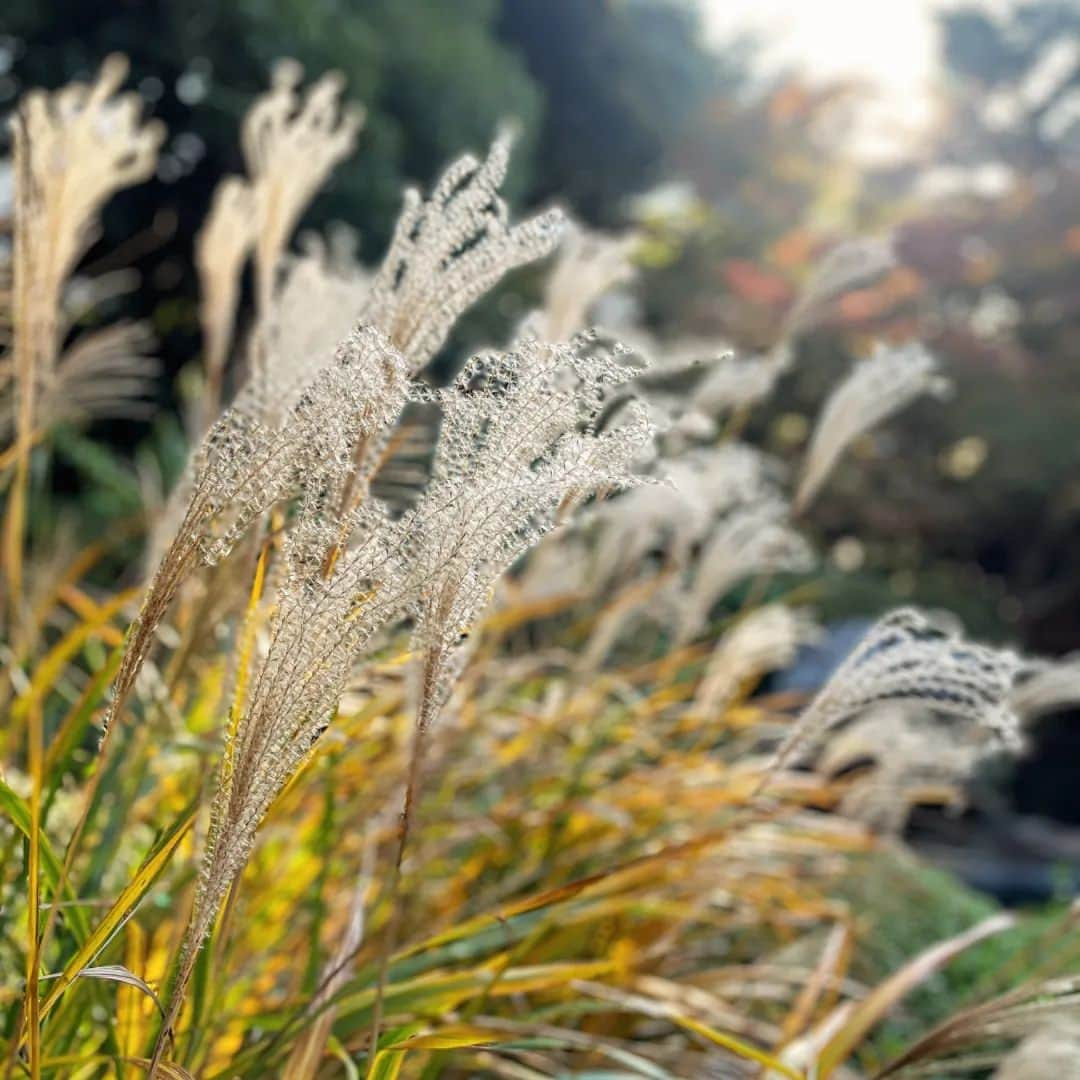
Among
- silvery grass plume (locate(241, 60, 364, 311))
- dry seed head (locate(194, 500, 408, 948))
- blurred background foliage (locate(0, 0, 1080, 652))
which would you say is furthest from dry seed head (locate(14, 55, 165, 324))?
blurred background foliage (locate(0, 0, 1080, 652))

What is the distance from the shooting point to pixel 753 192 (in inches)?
525

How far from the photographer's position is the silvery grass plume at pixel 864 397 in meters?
1.94

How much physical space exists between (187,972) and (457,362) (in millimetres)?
8212

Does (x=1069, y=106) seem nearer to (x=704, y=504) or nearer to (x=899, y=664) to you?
Answer: (x=704, y=504)

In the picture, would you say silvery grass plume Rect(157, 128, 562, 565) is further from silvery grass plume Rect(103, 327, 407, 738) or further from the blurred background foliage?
the blurred background foliage

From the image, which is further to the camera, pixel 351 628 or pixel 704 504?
pixel 704 504

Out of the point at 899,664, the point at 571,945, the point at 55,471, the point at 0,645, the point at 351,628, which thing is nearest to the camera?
the point at 351,628

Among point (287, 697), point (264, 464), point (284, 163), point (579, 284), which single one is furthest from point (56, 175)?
point (287, 697)

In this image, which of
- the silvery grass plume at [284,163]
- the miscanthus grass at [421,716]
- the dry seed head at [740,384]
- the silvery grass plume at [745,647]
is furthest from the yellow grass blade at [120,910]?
the silvery grass plume at [745,647]

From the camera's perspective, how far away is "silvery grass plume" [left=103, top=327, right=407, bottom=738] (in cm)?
76

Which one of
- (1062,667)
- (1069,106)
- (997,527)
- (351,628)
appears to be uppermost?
(1069,106)

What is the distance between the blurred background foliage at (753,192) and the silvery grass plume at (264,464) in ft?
21.2

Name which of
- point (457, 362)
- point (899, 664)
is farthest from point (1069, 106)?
point (899, 664)

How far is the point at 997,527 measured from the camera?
1124cm
